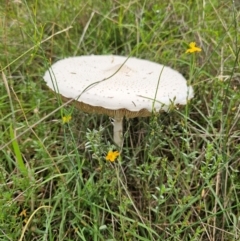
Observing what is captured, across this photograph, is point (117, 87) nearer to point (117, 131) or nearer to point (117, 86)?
point (117, 86)

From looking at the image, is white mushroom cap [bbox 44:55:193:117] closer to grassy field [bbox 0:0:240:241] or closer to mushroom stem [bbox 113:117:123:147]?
grassy field [bbox 0:0:240:241]

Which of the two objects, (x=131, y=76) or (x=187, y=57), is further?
(x=187, y=57)

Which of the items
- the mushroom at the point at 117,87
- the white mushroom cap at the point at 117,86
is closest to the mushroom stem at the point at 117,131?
the mushroom at the point at 117,87

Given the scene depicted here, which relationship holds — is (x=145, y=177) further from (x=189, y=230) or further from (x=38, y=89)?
(x=38, y=89)

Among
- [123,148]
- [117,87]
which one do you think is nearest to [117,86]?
[117,87]

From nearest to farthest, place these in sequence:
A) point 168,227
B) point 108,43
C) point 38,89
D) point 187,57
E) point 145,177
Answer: point 168,227, point 145,177, point 38,89, point 187,57, point 108,43

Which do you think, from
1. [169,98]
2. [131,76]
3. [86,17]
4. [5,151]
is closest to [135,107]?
[169,98]
